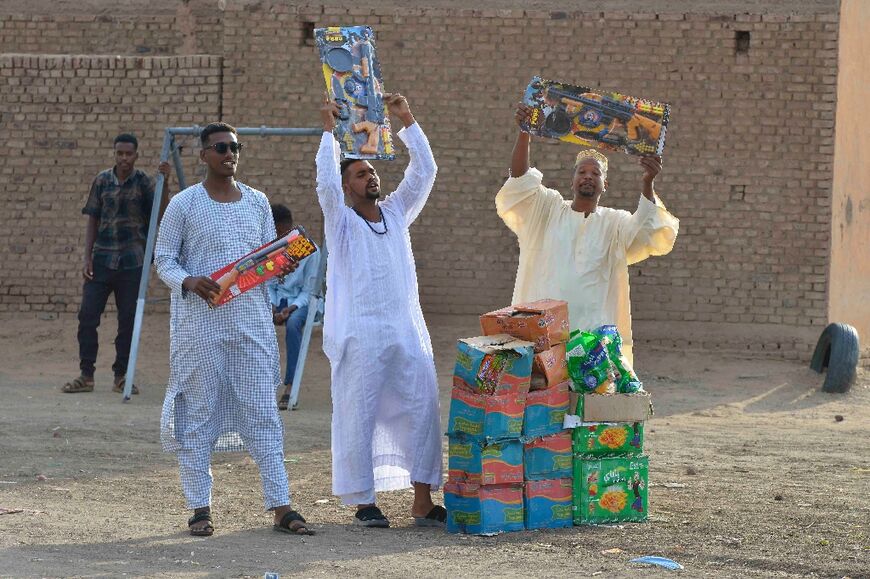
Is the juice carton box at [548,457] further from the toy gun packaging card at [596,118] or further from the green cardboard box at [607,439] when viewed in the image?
the toy gun packaging card at [596,118]

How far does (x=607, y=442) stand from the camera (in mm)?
6773

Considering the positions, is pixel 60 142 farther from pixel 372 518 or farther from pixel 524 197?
pixel 372 518

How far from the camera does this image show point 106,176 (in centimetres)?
1125

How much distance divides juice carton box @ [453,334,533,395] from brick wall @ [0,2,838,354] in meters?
6.98

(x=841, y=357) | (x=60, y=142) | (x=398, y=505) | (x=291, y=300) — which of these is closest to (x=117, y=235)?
(x=291, y=300)

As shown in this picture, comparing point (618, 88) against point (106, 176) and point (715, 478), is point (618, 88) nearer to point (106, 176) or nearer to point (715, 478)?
point (106, 176)

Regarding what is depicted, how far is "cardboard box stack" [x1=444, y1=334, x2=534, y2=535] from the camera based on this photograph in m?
6.43

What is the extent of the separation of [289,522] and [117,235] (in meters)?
5.35

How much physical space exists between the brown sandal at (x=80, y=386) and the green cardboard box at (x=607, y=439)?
589cm

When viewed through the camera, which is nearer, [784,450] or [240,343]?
[240,343]

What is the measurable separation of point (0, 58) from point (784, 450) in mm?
8665

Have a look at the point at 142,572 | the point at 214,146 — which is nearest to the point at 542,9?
the point at 214,146

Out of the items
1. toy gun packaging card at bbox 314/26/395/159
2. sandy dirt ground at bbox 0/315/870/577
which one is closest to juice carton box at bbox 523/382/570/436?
sandy dirt ground at bbox 0/315/870/577

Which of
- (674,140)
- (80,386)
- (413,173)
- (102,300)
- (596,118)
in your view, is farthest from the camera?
(674,140)
